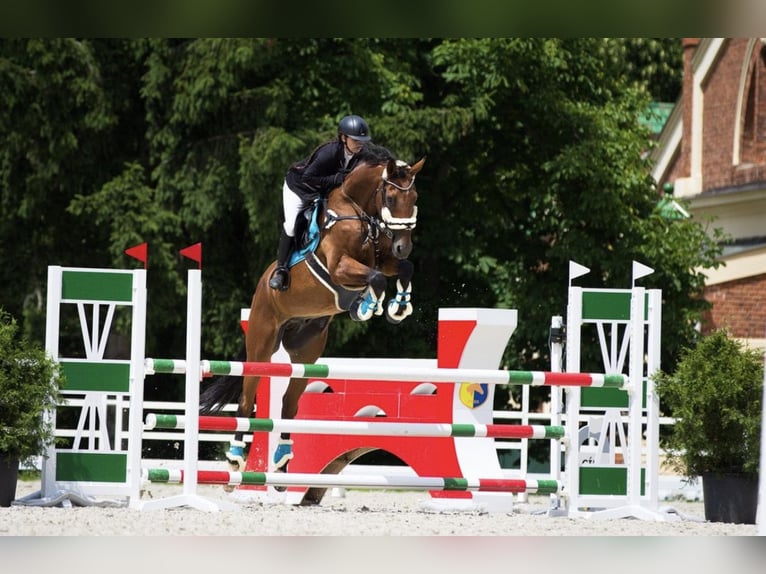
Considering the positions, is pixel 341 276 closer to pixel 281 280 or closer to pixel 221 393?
pixel 281 280

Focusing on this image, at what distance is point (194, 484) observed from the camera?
190 inches

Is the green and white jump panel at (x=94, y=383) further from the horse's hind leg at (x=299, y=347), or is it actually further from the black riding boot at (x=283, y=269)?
the horse's hind leg at (x=299, y=347)

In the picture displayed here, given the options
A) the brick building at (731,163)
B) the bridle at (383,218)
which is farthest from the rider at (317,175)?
the brick building at (731,163)

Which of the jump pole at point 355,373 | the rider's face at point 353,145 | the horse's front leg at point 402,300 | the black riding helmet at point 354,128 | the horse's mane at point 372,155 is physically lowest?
the jump pole at point 355,373

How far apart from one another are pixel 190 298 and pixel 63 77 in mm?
6142

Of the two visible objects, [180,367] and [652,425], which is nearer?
[180,367]

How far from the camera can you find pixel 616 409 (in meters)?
5.43

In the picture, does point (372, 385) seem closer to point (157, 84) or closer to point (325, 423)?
point (325, 423)

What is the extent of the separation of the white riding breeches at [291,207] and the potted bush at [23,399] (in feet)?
3.71

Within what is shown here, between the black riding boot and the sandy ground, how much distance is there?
929 millimetres

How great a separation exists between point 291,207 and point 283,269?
27 centimetres

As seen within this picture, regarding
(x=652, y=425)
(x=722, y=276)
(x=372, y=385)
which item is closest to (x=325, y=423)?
(x=372, y=385)

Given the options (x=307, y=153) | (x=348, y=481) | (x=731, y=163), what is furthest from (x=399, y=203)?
(x=731, y=163)

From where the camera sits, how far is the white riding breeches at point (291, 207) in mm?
5422
